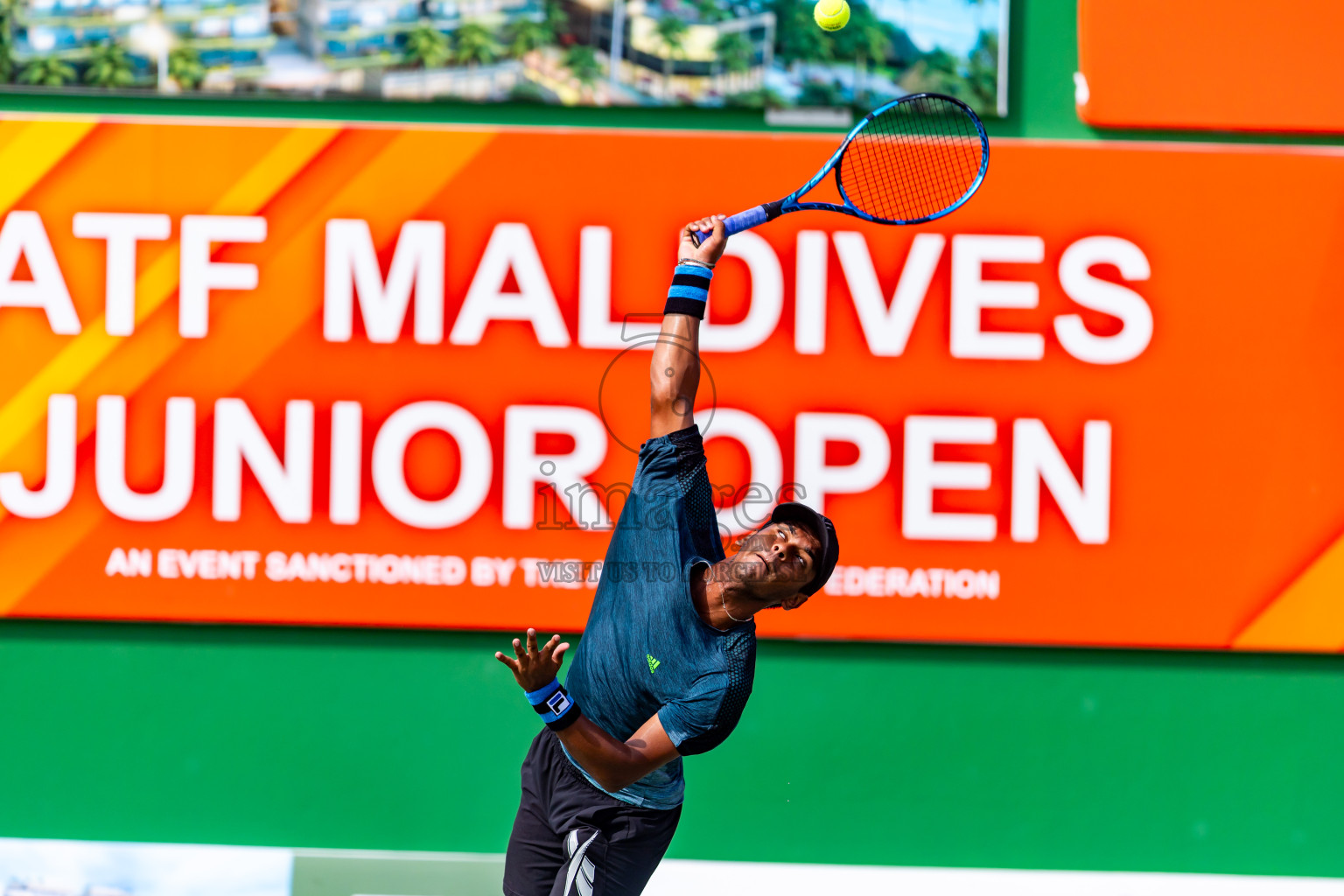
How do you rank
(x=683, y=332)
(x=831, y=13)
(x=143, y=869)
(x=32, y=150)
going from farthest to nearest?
1. (x=143, y=869)
2. (x=32, y=150)
3. (x=831, y=13)
4. (x=683, y=332)

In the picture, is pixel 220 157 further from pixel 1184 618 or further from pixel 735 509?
pixel 1184 618

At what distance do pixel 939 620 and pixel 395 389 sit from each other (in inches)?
83.0

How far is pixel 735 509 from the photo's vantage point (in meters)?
3.88

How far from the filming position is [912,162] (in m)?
3.73

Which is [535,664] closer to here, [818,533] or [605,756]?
[605,756]

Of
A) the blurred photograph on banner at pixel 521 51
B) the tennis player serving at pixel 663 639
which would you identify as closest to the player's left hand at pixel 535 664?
the tennis player serving at pixel 663 639

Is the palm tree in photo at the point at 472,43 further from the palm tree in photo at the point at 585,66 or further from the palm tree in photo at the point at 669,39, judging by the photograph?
the palm tree in photo at the point at 669,39

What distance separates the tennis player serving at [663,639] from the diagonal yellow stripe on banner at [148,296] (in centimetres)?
175

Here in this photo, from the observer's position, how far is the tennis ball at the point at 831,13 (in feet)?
12.1

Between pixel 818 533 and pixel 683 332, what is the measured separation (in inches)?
24.2

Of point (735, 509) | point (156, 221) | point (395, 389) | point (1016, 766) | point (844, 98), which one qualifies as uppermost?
point (844, 98)

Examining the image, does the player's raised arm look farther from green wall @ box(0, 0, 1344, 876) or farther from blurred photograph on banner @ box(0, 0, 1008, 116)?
green wall @ box(0, 0, 1344, 876)

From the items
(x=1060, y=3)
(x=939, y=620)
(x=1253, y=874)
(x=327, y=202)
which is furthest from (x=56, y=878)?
(x=1060, y=3)

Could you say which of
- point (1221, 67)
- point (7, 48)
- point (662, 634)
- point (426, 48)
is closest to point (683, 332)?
point (662, 634)
